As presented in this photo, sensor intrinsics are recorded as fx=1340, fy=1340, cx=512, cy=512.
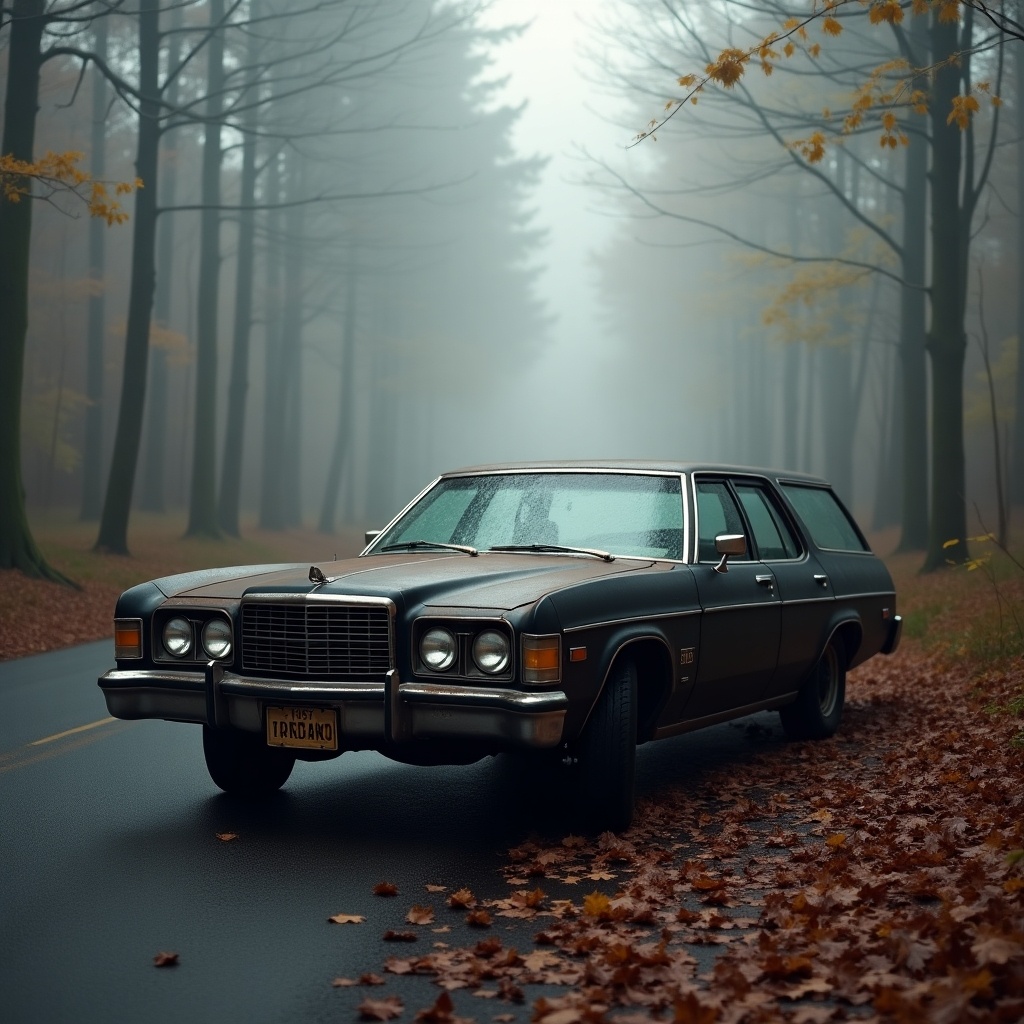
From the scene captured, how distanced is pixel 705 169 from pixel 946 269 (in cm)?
2869

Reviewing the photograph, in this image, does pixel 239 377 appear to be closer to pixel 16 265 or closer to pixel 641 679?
pixel 16 265

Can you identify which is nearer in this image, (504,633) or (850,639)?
(504,633)

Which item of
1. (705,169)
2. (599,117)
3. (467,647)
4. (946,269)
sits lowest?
(467,647)

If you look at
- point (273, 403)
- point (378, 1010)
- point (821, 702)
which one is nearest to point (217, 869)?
point (378, 1010)

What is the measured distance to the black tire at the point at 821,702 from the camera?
29.9ft

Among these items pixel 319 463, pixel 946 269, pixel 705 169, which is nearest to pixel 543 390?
pixel 319 463

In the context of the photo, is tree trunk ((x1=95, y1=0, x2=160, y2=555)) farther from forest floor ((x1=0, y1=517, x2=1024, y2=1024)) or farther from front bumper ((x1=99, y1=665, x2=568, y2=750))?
front bumper ((x1=99, y1=665, x2=568, y2=750))

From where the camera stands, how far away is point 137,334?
930 inches

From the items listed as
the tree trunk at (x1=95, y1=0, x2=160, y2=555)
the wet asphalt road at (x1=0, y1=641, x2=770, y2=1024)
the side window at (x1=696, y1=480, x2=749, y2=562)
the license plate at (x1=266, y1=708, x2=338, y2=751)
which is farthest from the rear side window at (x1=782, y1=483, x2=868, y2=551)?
the tree trunk at (x1=95, y1=0, x2=160, y2=555)

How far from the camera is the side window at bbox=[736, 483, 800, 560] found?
8.53 meters

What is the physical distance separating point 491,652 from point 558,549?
1.37 metres

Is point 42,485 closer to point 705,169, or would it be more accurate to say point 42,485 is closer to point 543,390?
point 705,169

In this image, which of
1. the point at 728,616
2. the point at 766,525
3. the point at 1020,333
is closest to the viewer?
the point at 728,616

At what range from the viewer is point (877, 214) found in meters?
35.5
